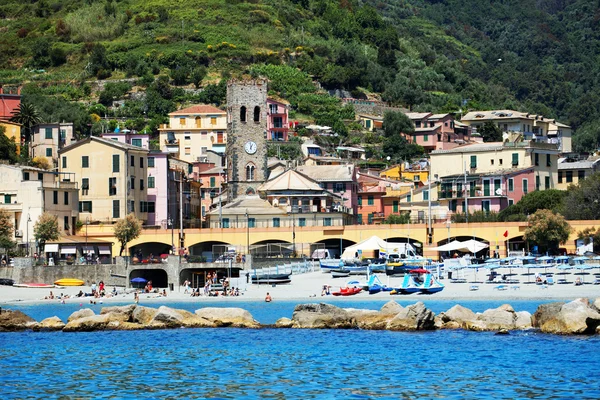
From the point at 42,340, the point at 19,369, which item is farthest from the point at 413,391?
the point at 42,340

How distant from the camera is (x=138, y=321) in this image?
6031 centimetres

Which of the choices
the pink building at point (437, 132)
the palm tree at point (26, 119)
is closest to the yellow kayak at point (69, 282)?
the palm tree at point (26, 119)

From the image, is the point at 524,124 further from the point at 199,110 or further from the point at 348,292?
the point at 348,292

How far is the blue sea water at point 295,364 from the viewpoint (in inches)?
1606

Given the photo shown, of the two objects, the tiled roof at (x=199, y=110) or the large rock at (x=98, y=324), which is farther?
the tiled roof at (x=199, y=110)

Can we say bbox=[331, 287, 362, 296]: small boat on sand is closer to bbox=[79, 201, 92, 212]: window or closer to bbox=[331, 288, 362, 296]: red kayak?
bbox=[331, 288, 362, 296]: red kayak

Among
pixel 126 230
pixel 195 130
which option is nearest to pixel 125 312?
pixel 126 230

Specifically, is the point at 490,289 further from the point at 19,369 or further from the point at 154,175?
the point at 154,175

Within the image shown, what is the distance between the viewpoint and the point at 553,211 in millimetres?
95562

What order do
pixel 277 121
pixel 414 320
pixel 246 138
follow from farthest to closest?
pixel 277 121
pixel 246 138
pixel 414 320

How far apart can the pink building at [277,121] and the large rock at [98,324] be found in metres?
84.2

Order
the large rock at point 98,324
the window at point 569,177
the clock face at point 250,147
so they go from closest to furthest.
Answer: the large rock at point 98,324
the clock face at point 250,147
the window at point 569,177

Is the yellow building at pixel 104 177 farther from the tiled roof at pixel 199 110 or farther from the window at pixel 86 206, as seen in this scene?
the tiled roof at pixel 199 110

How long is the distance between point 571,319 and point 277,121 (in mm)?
95431
